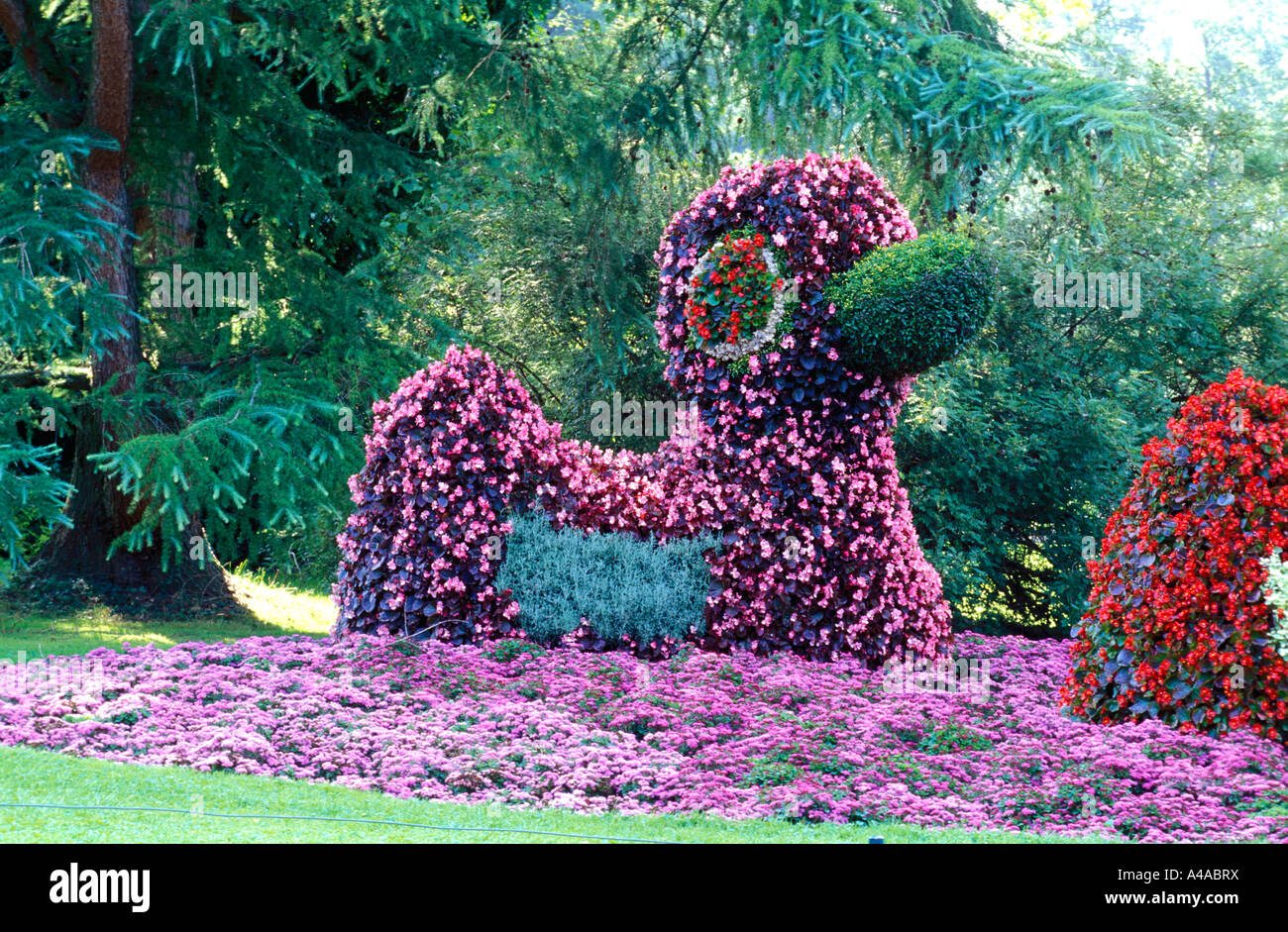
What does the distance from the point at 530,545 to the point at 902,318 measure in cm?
284

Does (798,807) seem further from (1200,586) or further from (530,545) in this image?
(530,545)

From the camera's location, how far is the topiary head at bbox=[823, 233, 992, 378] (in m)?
7.86

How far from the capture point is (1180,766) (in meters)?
5.73

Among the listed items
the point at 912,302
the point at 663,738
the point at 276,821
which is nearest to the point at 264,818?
the point at 276,821

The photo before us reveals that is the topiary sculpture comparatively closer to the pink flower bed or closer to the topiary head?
the topiary head

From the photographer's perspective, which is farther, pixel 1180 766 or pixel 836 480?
pixel 836 480

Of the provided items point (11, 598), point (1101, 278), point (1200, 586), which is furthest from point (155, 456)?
point (1101, 278)

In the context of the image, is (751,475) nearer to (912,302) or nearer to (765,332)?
(765,332)

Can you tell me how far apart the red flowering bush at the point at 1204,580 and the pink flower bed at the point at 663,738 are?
0.68 ft

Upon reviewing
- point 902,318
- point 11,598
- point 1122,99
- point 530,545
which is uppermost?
point 1122,99

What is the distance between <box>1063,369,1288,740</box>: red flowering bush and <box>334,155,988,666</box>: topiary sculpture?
1910mm

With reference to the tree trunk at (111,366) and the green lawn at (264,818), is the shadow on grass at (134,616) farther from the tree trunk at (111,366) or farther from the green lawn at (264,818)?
the green lawn at (264,818)

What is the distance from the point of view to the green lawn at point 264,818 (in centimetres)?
462

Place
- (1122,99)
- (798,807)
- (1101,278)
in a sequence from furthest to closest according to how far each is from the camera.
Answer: (1101,278) < (1122,99) < (798,807)
